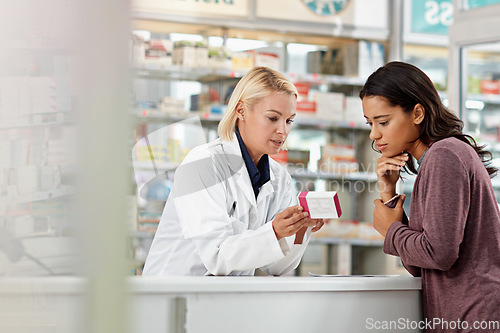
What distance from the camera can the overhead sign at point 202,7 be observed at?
13.8ft

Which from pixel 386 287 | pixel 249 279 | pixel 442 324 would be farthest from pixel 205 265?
pixel 442 324

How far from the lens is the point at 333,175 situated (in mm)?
4684

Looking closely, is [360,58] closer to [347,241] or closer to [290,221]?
[347,241]

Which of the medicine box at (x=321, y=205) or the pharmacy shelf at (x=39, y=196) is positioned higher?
the pharmacy shelf at (x=39, y=196)

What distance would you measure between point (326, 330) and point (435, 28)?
13.7 feet

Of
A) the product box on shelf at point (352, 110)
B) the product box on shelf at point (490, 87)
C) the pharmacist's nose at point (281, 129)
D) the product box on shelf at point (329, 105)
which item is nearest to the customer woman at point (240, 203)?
the pharmacist's nose at point (281, 129)

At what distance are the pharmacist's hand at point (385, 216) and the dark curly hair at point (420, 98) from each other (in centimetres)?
20

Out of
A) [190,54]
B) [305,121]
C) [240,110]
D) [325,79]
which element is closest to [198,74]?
[190,54]

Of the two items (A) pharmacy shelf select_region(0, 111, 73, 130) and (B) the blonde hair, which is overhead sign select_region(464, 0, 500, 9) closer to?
(B) the blonde hair

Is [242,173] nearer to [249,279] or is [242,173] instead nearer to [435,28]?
[249,279]

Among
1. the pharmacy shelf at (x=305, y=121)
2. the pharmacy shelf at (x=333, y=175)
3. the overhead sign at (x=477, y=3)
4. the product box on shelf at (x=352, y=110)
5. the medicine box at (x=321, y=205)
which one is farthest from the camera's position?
the product box on shelf at (x=352, y=110)

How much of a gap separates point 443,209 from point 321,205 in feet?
0.94

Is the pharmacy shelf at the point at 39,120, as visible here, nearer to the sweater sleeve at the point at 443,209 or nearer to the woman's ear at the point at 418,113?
the sweater sleeve at the point at 443,209

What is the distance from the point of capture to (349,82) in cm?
464
